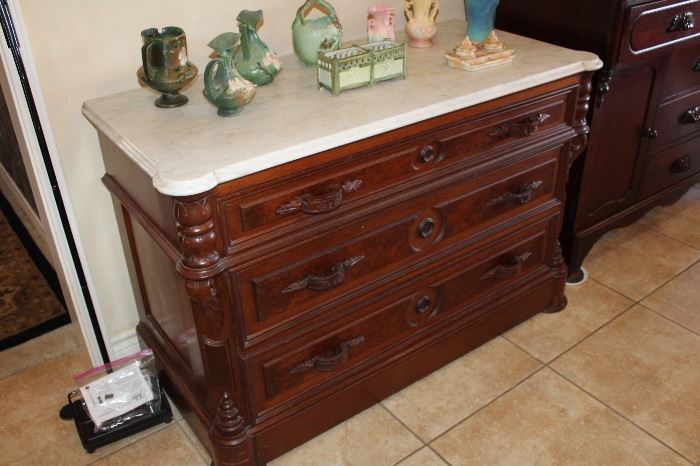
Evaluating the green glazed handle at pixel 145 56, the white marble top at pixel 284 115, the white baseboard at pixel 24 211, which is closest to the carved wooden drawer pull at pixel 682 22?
the white marble top at pixel 284 115

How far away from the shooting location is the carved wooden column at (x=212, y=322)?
128cm

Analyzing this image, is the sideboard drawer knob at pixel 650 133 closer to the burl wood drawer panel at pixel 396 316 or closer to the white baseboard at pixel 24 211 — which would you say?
the burl wood drawer panel at pixel 396 316

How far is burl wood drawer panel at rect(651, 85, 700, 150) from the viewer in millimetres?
2271

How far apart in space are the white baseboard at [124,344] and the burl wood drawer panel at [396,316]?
591 millimetres

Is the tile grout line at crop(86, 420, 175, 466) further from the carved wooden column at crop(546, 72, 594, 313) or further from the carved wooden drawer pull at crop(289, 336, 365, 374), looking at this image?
the carved wooden column at crop(546, 72, 594, 313)

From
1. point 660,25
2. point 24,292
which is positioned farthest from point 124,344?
point 660,25

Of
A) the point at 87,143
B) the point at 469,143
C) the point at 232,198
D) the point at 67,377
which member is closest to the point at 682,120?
the point at 469,143

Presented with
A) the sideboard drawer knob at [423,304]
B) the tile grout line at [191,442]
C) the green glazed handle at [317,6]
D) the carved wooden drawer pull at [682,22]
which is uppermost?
the green glazed handle at [317,6]

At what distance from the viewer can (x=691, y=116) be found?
2.36 m

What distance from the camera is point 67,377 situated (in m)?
2.00

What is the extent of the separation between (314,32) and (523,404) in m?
1.17

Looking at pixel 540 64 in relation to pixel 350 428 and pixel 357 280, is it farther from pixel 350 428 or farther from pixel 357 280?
→ pixel 350 428

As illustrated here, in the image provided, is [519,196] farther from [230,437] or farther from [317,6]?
[230,437]

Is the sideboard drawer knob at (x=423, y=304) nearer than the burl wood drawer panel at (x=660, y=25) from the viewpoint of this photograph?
Yes
